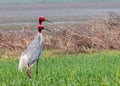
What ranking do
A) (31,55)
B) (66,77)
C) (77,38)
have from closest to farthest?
(66,77), (31,55), (77,38)

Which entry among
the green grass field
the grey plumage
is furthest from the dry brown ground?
the grey plumage

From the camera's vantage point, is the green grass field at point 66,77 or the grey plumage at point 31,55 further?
the grey plumage at point 31,55

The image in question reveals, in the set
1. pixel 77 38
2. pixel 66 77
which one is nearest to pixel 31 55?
pixel 66 77

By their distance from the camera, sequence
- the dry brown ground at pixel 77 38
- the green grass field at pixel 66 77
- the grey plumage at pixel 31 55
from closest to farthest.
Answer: the green grass field at pixel 66 77
the grey plumage at pixel 31 55
the dry brown ground at pixel 77 38

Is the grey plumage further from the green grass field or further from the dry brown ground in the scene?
the dry brown ground

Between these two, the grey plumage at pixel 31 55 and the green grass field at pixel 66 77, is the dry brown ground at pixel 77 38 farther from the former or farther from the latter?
the grey plumage at pixel 31 55

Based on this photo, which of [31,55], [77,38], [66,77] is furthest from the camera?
[77,38]

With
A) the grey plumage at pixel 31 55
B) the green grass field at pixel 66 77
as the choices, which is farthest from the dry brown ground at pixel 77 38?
the grey plumage at pixel 31 55

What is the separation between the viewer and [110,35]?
69.3 feet

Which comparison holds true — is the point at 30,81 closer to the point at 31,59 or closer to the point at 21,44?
the point at 31,59

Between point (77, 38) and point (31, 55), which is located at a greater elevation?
point (31, 55)

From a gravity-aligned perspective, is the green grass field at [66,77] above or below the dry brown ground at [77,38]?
above

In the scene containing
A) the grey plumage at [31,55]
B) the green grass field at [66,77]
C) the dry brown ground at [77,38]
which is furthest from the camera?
the dry brown ground at [77,38]

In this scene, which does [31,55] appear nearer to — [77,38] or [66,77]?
[66,77]
